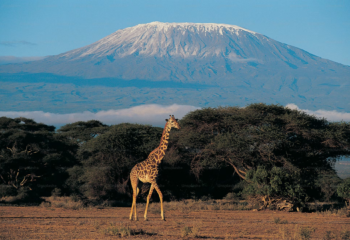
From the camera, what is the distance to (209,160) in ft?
104

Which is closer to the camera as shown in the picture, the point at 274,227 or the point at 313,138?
the point at 274,227

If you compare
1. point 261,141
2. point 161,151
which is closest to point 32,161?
point 261,141

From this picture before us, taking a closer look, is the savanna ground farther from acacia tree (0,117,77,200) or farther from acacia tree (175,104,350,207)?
acacia tree (0,117,77,200)

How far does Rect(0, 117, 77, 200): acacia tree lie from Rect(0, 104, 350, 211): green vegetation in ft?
0.26

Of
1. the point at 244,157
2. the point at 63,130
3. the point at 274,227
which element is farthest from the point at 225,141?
the point at 63,130

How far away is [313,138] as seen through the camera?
3127cm

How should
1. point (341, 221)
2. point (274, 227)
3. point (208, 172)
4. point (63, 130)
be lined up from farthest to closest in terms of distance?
point (63, 130)
point (208, 172)
point (341, 221)
point (274, 227)

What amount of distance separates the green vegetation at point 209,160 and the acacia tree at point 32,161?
8cm

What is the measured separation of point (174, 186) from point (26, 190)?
11682 millimetres

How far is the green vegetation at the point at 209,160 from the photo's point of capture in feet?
91.7

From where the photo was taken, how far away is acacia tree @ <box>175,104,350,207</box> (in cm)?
3014

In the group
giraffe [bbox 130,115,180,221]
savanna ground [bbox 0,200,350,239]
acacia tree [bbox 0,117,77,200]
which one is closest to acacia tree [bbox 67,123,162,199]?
acacia tree [bbox 0,117,77,200]

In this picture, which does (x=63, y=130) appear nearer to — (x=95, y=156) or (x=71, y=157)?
(x=71, y=157)

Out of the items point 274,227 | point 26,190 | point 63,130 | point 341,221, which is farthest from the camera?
point 63,130
